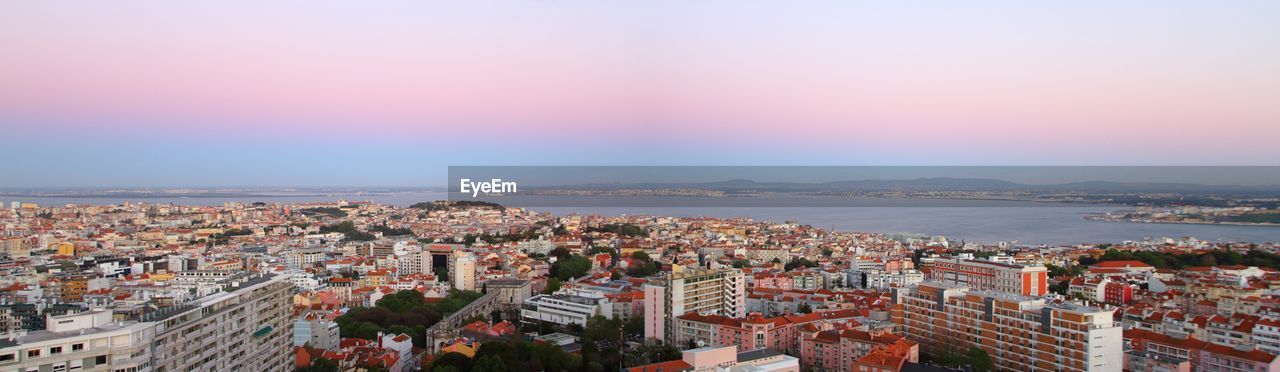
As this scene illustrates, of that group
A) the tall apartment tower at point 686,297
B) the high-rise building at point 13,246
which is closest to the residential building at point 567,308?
the tall apartment tower at point 686,297

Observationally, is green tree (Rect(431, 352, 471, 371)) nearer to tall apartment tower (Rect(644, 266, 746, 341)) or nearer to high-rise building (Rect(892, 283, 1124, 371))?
tall apartment tower (Rect(644, 266, 746, 341))

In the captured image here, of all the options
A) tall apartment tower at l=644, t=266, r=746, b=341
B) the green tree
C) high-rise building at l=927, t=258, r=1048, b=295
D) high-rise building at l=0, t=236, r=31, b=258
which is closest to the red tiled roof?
the green tree

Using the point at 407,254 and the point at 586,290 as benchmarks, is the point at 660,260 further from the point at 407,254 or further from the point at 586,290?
the point at 586,290

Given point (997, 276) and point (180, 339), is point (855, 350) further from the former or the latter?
point (180, 339)

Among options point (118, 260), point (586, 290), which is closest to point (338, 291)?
point (586, 290)

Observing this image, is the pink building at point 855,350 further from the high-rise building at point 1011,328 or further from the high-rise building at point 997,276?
the high-rise building at point 997,276
